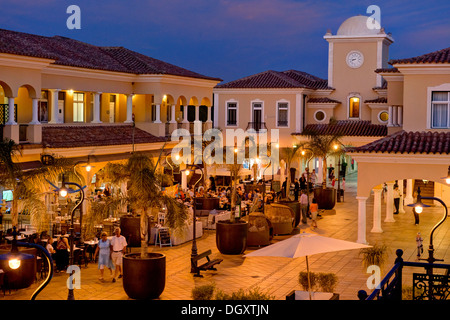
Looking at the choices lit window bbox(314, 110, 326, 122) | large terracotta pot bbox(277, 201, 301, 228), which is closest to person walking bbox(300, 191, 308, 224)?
large terracotta pot bbox(277, 201, 301, 228)

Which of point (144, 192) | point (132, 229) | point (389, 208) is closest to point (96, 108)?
point (132, 229)

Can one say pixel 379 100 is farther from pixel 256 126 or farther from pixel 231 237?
pixel 231 237

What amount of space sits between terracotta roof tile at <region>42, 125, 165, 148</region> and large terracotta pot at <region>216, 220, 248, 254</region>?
792 cm

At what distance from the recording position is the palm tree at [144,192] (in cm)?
1658

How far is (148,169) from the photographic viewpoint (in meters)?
16.9

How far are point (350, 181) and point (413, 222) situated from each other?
20.4 metres

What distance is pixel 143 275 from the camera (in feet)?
55.3

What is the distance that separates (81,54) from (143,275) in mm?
19611

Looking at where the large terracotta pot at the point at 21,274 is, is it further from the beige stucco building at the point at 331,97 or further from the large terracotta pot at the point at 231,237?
the beige stucco building at the point at 331,97

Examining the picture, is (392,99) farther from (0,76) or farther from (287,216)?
(0,76)

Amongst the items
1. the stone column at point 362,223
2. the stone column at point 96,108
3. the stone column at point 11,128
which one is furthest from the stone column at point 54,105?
the stone column at point 362,223

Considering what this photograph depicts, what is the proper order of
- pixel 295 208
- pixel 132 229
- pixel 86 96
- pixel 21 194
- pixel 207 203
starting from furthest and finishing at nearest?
pixel 86 96 → pixel 207 203 → pixel 295 208 → pixel 132 229 → pixel 21 194

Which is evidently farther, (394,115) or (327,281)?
(394,115)

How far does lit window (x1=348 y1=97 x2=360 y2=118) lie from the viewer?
48562 mm
